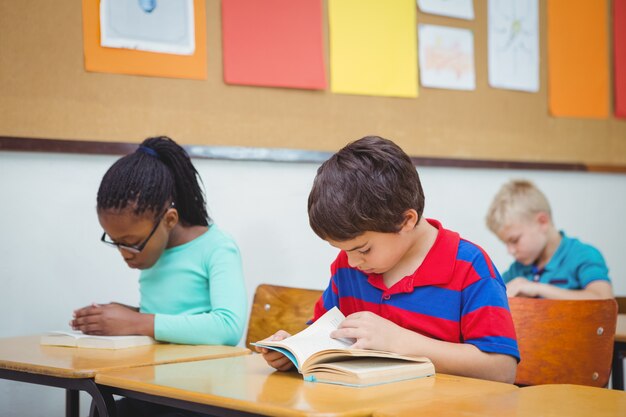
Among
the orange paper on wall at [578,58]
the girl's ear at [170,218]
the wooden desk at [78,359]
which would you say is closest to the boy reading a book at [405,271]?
the wooden desk at [78,359]

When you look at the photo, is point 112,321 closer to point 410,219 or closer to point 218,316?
point 218,316

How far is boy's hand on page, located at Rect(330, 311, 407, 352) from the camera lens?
4.72ft

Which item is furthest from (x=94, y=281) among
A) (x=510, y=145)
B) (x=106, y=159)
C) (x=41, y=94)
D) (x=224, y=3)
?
(x=510, y=145)

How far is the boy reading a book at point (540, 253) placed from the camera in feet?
9.12

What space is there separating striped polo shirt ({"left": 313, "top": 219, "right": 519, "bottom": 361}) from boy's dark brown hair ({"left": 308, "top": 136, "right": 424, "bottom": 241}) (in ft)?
0.38

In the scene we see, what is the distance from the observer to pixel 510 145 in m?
3.52

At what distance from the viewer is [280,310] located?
2.18 meters

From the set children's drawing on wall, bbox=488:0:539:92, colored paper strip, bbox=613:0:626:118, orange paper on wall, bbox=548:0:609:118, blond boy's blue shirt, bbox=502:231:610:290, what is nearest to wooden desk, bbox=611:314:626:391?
blond boy's blue shirt, bbox=502:231:610:290

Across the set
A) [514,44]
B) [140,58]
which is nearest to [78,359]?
[140,58]

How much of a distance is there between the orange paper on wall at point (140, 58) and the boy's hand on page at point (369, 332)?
4.73 ft

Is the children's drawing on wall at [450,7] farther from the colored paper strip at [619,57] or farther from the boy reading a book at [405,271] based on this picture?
the boy reading a book at [405,271]

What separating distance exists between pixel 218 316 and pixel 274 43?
1184 mm

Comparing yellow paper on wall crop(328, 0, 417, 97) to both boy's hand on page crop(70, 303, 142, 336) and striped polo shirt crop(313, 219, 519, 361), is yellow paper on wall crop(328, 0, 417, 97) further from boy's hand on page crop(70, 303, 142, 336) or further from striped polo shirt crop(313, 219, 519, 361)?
striped polo shirt crop(313, 219, 519, 361)

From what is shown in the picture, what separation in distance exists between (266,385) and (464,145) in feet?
7.29
